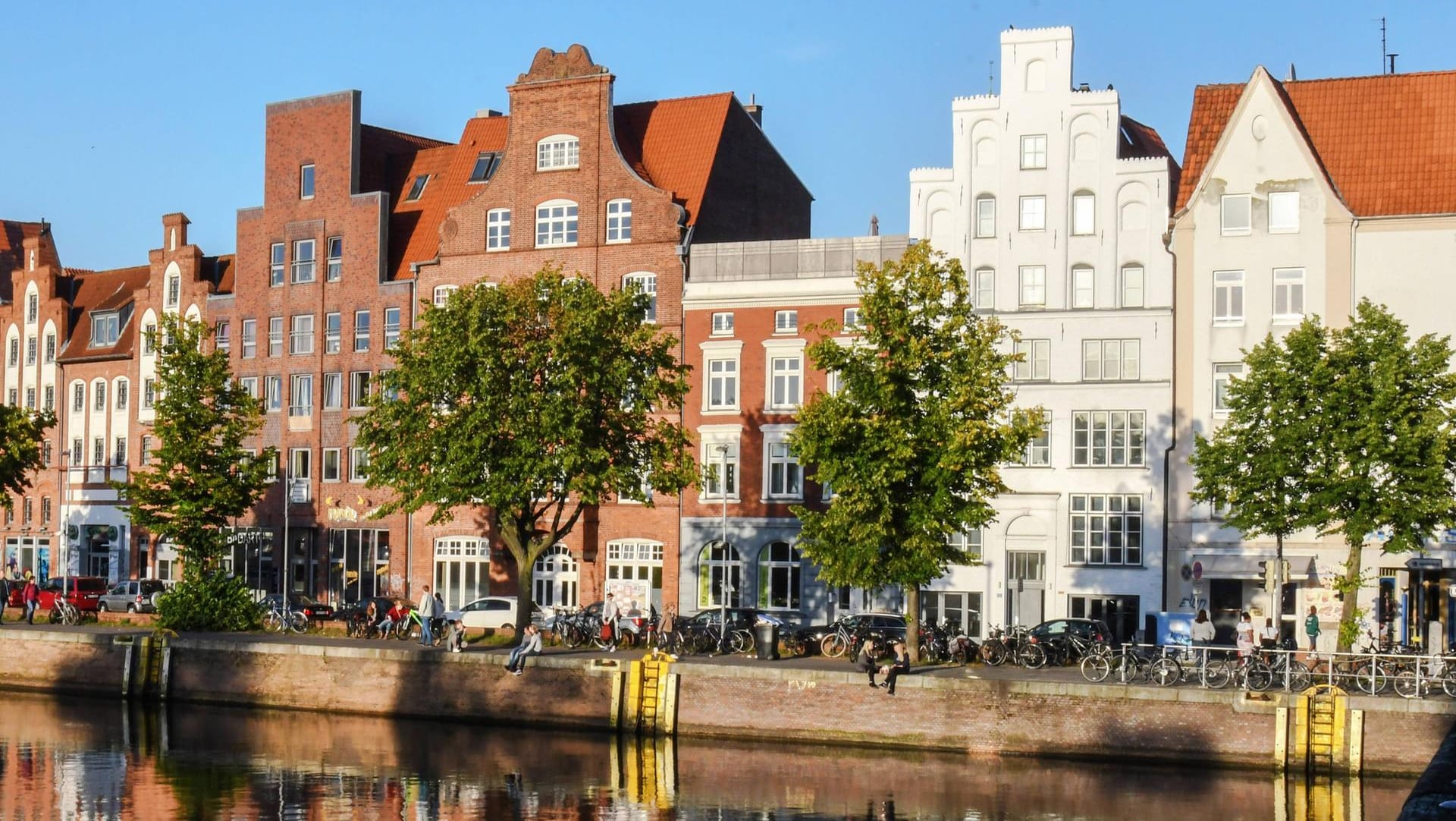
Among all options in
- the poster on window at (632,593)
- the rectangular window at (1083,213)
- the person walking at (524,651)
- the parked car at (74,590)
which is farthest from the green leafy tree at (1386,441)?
the parked car at (74,590)

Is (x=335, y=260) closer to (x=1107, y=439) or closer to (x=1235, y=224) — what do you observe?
(x=1107, y=439)

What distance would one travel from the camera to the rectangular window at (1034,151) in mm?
63250

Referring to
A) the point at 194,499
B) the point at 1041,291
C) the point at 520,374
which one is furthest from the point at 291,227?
the point at 1041,291

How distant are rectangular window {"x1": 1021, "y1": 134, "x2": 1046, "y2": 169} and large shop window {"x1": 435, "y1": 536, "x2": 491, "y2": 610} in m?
24.3

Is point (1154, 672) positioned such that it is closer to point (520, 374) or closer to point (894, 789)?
point (894, 789)

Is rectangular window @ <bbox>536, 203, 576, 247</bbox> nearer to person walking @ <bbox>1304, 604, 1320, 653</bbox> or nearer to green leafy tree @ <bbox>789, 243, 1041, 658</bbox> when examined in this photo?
green leafy tree @ <bbox>789, 243, 1041, 658</bbox>

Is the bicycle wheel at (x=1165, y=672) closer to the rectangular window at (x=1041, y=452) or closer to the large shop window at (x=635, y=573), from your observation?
the rectangular window at (x=1041, y=452)

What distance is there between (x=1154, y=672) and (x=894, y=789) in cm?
774

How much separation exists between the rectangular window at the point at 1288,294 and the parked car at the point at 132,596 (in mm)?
39813

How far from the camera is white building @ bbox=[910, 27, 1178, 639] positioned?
61.1m

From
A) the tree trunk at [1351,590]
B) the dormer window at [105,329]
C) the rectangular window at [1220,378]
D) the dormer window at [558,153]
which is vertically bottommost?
the tree trunk at [1351,590]

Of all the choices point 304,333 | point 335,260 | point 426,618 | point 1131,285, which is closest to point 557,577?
point 426,618

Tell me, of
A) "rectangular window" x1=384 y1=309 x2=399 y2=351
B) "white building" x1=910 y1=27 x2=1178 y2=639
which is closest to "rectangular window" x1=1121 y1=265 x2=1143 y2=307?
"white building" x1=910 y1=27 x2=1178 y2=639

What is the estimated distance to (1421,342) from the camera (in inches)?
1996
